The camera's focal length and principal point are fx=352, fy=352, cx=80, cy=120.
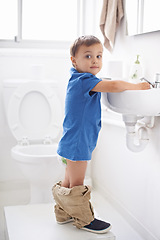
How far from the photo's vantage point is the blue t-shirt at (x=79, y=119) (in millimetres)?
1663

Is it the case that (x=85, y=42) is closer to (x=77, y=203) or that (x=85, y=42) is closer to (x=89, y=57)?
(x=89, y=57)

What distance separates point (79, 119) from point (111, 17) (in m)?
0.86

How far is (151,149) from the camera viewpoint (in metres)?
1.87

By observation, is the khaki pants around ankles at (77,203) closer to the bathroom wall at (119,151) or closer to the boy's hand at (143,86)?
the bathroom wall at (119,151)

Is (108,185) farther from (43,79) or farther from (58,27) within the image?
(58,27)

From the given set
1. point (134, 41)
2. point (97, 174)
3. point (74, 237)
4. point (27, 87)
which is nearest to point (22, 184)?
point (97, 174)

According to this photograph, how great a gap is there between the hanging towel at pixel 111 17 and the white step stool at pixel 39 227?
44.8 inches

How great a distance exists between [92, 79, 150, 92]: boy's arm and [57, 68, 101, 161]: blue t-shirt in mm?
A: 90

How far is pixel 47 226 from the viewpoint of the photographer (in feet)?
6.16

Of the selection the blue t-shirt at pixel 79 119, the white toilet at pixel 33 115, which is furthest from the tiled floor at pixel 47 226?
the blue t-shirt at pixel 79 119

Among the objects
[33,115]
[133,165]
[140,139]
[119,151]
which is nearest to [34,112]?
[33,115]

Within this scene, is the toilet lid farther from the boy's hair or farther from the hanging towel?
the boy's hair

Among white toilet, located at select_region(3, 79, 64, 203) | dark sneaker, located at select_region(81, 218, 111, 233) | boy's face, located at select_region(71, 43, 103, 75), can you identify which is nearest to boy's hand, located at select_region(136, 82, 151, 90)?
boy's face, located at select_region(71, 43, 103, 75)

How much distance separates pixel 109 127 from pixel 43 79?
61cm
